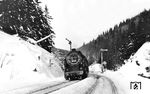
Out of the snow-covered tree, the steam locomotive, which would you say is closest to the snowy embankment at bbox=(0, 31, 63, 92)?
the steam locomotive

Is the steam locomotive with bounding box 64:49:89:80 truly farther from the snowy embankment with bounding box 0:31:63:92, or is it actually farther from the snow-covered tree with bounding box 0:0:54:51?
the snow-covered tree with bounding box 0:0:54:51

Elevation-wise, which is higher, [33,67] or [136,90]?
[33,67]

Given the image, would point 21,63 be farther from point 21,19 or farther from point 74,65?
point 21,19

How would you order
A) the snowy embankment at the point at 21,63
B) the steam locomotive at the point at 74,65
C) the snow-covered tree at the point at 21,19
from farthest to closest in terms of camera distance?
1. the snow-covered tree at the point at 21,19
2. the steam locomotive at the point at 74,65
3. the snowy embankment at the point at 21,63

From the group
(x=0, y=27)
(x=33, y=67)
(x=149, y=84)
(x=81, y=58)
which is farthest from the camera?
(x=0, y=27)

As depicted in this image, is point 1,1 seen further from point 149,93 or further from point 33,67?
point 149,93

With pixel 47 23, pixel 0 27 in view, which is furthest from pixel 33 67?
pixel 47 23

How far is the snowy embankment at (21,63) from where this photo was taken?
2703 centimetres

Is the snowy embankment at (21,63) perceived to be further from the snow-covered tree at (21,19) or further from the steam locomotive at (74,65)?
the snow-covered tree at (21,19)

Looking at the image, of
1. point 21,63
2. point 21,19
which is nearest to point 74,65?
point 21,63

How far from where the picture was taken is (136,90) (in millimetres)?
16984

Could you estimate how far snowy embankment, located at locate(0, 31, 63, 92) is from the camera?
27031 mm

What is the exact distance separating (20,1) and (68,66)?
61.1 feet

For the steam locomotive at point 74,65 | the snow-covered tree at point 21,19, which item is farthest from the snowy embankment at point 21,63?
the snow-covered tree at point 21,19
